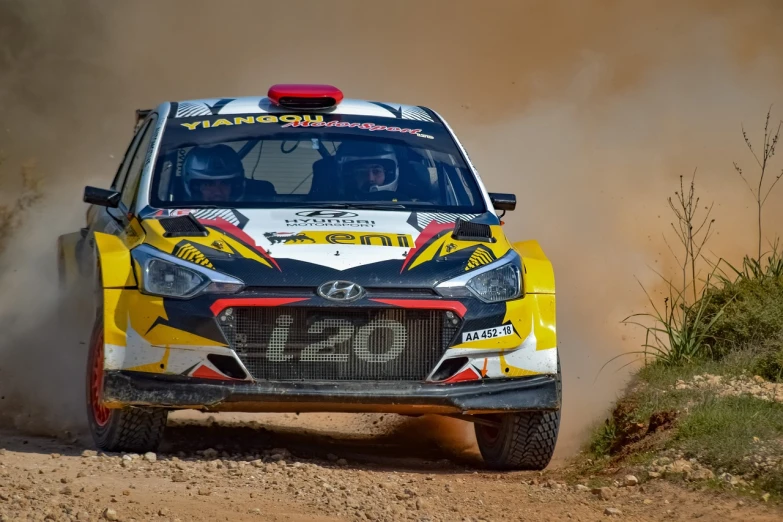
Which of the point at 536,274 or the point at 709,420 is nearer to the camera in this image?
the point at 536,274

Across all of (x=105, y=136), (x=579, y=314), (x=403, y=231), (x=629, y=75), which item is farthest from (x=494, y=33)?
(x=403, y=231)

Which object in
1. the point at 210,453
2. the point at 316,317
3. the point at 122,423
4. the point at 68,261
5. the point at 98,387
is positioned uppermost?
the point at 68,261

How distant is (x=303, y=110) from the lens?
7754 mm

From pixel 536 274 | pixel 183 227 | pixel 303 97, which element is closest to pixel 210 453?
pixel 183 227

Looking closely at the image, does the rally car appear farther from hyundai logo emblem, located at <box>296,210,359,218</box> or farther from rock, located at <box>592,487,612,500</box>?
rock, located at <box>592,487,612,500</box>

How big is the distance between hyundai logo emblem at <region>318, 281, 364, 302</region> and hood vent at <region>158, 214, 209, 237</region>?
2.16ft

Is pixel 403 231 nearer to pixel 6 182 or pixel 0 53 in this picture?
pixel 6 182

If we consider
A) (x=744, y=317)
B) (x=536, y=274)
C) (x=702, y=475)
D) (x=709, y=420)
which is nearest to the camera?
(x=702, y=475)

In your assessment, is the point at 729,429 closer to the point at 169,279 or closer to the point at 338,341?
the point at 338,341

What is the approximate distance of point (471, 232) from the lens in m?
6.61

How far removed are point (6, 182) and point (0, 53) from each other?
3360 mm

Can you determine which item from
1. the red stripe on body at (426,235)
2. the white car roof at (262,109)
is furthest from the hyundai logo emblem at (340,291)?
the white car roof at (262,109)

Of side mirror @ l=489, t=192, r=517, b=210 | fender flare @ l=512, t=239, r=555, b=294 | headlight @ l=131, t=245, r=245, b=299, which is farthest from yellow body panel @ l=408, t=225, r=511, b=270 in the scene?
headlight @ l=131, t=245, r=245, b=299

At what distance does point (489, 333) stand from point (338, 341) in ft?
2.18
